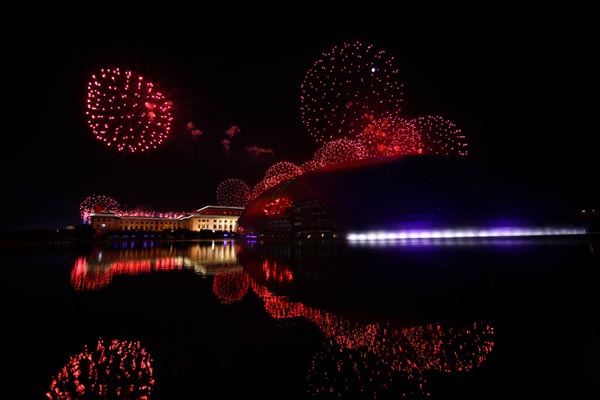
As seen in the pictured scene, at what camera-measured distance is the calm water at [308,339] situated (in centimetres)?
413

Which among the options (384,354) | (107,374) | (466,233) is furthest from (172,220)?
(384,354)

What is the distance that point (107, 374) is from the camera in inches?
180

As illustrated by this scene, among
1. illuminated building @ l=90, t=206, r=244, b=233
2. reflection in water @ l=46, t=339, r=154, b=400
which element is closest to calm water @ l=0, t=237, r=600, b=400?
reflection in water @ l=46, t=339, r=154, b=400

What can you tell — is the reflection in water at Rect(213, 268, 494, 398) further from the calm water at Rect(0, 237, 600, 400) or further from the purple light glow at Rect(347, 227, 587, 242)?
the purple light glow at Rect(347, 227, 587, 242)

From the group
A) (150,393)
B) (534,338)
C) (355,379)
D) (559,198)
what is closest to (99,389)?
(150,393)

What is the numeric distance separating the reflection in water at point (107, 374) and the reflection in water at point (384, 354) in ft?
8.01

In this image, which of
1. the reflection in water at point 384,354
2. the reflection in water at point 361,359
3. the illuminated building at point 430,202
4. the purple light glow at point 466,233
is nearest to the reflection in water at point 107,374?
the reflection in water at point 361,359

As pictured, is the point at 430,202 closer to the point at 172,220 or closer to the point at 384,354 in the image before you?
the point at 384,354

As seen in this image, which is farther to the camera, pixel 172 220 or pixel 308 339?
pixel 172 220

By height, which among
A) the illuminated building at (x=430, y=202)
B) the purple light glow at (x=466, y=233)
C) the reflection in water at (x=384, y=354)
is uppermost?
the illuminated building at (x=430, y=202)

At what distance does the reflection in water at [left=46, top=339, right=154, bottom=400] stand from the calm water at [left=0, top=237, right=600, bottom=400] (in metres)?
0.02

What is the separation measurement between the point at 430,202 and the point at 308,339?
33.5 m

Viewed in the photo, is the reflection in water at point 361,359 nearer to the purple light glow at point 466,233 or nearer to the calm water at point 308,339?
the calm water at point 308,339

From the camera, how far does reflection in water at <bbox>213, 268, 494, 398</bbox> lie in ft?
13.7
